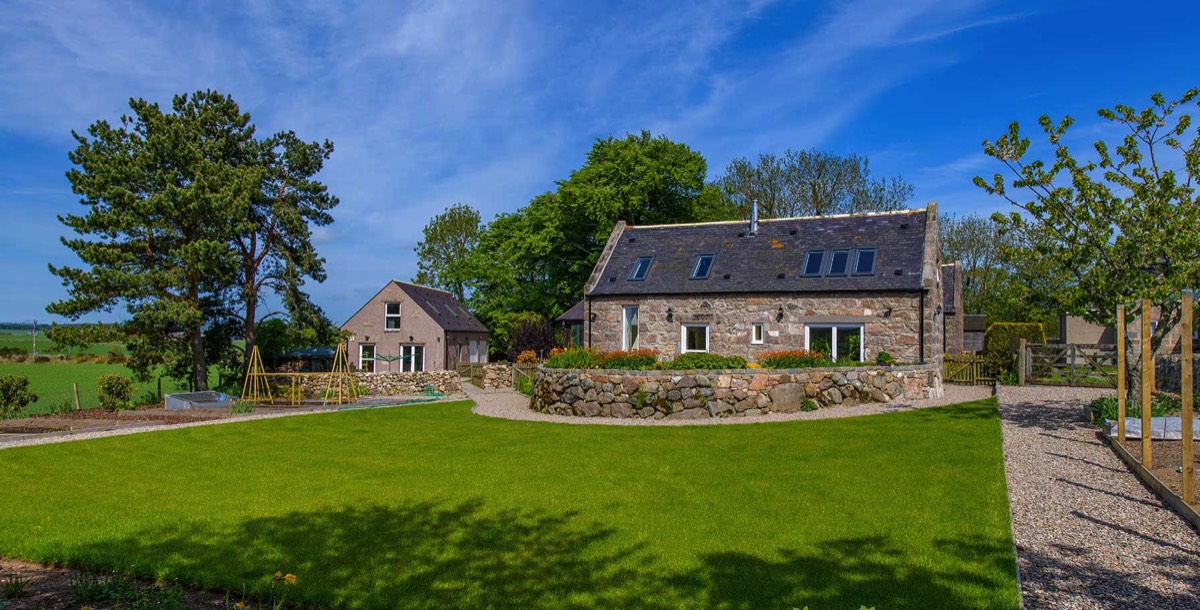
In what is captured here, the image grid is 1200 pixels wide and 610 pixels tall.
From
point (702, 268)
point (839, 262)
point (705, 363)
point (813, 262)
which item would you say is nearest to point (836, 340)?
point (839, 262)

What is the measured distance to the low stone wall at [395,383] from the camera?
29141 mm

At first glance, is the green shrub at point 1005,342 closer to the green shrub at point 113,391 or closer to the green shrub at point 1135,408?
the green shrub at point 1135,408

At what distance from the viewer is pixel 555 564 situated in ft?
20.6

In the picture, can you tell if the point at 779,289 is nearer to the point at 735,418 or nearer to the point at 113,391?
the point at 735,418

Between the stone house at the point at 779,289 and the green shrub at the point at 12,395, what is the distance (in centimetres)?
1709

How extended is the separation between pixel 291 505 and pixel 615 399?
1067 cm

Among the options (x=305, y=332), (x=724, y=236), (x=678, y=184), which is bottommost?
(x=305, y=332)

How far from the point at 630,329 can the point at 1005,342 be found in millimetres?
13843

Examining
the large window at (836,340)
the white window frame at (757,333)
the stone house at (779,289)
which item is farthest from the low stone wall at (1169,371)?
the white window frame at (757,333)

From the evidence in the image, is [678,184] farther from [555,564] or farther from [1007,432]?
[555,564]

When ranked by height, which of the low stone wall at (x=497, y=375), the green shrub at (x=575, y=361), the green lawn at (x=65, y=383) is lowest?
the green lawn at (x=65, y=383)

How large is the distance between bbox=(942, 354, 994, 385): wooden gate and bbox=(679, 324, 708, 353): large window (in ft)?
27.4

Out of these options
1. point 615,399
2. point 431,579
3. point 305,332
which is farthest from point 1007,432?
point 305,332

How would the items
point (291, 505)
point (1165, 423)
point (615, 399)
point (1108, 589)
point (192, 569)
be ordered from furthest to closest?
1. point (615, 399)
2. point (1165, 423)
3. point (291, 505)
4. point (192, 569)
5. point (1108, 589)
